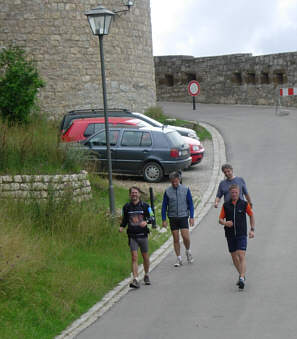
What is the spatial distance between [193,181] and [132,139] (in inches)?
81.9

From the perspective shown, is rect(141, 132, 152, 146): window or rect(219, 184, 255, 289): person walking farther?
rect(141, 132, 152, 146): window

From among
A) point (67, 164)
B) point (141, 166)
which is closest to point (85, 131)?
point (141, 166)

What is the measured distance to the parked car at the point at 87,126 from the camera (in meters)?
21.6

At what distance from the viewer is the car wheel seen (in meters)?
20.2

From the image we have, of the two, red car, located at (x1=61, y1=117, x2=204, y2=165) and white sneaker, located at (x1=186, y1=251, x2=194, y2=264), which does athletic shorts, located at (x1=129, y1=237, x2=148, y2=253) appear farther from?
red car, located at (x1=61, y1=117, x2=204, y2=165)

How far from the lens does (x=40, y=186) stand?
14.5 meters

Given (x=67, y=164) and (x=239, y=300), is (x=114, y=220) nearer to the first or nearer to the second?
(x=67, y=164)

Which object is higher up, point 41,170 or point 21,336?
point 41,170

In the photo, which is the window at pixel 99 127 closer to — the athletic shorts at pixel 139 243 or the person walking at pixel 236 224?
the athletic shorts at pixel 139 243

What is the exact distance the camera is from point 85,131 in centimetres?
2170

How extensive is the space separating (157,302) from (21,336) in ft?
7.74

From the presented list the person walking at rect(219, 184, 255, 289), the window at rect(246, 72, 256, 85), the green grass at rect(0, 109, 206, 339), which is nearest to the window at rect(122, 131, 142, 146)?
the green grass at rect(0, 109, 206, 339)

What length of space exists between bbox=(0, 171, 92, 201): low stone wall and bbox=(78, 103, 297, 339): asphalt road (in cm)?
258

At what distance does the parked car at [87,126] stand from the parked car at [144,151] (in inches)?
39.1
